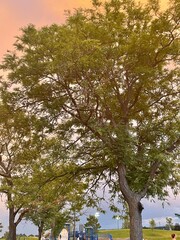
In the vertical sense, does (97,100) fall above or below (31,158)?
above

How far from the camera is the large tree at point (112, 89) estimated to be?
15.8 meters

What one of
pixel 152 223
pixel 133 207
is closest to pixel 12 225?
pixel 133 207

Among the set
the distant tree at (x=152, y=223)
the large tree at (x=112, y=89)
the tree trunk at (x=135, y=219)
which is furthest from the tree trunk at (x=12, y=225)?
the distant tree at (x=152, y=223)

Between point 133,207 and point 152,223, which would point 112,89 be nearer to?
point 133,207

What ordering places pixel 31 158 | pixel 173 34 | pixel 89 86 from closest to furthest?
pixel 89 86, pixel 173 34, pixel 31 158

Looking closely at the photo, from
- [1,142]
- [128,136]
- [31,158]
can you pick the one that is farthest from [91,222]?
[128,136]

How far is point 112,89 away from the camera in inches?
719

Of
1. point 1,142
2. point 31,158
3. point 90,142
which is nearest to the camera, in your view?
point 90,142

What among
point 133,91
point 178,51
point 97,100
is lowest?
point 97,100

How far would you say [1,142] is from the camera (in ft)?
91.3

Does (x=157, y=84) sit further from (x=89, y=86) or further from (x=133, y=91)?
(x=89, y=86)

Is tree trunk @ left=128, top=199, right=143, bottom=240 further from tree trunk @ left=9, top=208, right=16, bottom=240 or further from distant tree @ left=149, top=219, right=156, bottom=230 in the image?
distant tree @ left=149, top=219, right=156, bottom=230

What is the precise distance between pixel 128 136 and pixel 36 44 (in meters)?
5.81

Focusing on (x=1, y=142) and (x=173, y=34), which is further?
(x=1, y=142)
